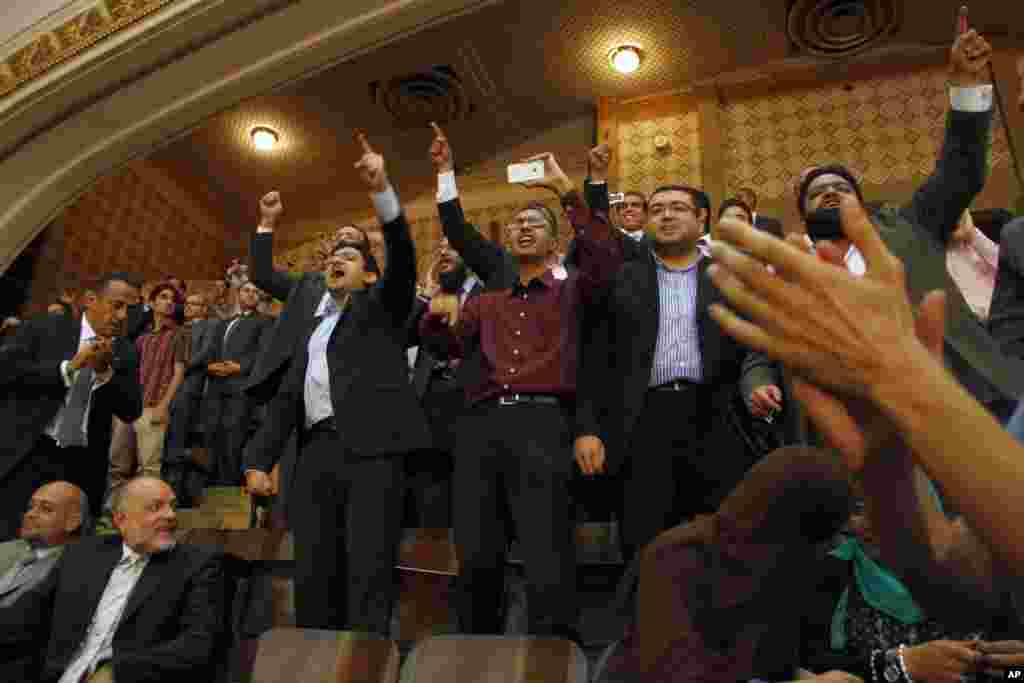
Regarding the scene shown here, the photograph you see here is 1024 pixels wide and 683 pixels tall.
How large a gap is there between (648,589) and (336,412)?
1375 mm

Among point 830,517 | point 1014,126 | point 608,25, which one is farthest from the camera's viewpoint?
point 608,25

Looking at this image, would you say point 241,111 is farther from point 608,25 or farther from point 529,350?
point 529,350

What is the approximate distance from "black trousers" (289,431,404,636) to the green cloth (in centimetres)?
112

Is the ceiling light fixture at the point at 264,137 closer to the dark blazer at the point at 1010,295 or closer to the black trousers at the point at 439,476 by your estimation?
→ the black trousers at the point at 439,476

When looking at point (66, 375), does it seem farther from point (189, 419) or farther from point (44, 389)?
point (189, 419)

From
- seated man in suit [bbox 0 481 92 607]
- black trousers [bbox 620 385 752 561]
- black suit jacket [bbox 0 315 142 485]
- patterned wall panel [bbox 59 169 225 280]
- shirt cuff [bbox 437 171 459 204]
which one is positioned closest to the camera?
black trousers [bbox 620 385 752 561]

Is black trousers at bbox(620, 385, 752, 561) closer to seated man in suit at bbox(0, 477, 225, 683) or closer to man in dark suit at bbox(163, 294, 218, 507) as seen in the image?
seated man in suit at bbox(0, 477, 225, 683)

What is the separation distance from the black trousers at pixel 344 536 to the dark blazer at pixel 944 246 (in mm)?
1045

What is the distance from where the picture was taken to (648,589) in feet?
4.56

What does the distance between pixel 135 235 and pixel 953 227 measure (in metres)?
7.07

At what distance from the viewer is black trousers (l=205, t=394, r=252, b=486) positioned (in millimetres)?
4133

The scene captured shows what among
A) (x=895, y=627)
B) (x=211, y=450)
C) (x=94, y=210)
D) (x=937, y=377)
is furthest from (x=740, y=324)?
(x=94, y=210)

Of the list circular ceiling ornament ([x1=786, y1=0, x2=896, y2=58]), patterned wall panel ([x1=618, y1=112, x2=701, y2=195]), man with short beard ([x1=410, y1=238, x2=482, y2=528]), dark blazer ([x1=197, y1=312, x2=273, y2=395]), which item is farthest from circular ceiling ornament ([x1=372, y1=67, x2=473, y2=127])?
man with short beard ([x1=410, y1=238, x2=482, y2=528])

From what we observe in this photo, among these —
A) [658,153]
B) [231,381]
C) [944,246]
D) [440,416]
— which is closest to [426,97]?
[658,153]
